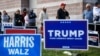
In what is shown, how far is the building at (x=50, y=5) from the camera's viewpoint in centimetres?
2583

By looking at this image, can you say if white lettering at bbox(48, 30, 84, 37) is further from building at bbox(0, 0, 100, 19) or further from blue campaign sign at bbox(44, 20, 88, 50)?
building at bbox(0, 0, 100, 19)

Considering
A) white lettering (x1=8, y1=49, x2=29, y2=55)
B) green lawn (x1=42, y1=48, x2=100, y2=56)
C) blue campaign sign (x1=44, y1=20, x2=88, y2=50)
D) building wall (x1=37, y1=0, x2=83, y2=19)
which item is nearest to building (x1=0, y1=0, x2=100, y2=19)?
building wall (x1=37, y1=0, x2=83, y2=19)

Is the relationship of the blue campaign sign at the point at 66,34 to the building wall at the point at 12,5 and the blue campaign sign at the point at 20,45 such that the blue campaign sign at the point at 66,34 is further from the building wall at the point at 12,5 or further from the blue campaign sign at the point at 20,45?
the building wall at the point at 12,5

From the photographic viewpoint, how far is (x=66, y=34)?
12.4 m

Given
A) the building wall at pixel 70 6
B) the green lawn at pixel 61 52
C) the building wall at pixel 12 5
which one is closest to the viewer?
the green lawn at pixel 61 52

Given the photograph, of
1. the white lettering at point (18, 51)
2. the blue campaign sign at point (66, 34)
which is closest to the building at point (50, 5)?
the blue campaign sign at point (66, 34)

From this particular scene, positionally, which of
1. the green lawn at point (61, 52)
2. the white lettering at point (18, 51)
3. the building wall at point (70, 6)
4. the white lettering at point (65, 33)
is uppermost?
the building wall at point (70, 6)

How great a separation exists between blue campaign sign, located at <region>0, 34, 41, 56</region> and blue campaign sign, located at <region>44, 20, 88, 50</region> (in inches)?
96.3

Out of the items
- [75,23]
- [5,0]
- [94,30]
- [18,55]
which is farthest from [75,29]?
[5,0]

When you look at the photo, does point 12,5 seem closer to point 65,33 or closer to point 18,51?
point 65,33

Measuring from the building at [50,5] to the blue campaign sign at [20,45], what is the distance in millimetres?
14807

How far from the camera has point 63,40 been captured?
40.7 feet

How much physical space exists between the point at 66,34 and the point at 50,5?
59.2 ft

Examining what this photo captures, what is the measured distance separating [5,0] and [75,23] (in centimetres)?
2616
